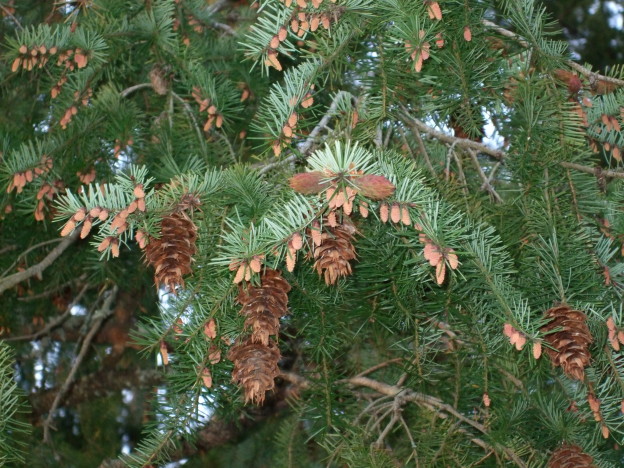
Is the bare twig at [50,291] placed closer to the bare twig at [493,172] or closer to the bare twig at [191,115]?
the bare twig at [191,115]

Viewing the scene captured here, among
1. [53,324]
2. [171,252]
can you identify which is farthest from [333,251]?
[53,324]

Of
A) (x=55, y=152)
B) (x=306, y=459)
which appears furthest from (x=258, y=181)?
(x=306, y=459)

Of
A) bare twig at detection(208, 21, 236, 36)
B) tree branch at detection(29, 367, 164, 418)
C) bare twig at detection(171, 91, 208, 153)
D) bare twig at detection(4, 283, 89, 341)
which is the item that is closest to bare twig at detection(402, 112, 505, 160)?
bare twig at detection(171, 91, 208, 153)

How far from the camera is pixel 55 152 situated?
1.61 m

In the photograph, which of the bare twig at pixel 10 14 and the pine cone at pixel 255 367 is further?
the bare twig at pixel 10 14

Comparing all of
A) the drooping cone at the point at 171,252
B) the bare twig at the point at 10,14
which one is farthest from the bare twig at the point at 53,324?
the drooping cone at the point at 171,252

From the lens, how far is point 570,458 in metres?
1.26

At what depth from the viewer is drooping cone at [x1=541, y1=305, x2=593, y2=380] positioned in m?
1.04

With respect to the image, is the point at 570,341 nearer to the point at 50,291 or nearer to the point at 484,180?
the point at 484,180

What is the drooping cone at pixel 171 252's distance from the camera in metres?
1.06

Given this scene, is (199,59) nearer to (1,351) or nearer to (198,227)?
(198,227)

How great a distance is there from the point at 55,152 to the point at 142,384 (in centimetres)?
128

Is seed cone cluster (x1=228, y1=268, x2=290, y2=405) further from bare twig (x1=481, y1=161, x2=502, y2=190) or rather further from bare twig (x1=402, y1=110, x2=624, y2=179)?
bare twig (x1=481, y1=161, x2=502, y2=190)

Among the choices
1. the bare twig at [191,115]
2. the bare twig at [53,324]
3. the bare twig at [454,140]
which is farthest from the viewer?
the bare twig at [53,324]
